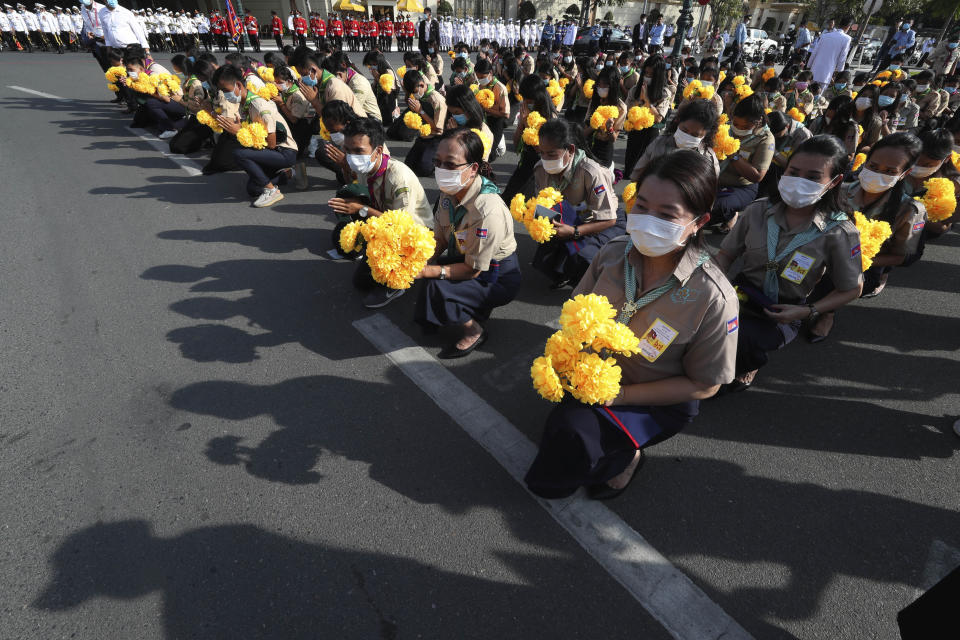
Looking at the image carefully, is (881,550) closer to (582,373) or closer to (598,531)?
(598,531)

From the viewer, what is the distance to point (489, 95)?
827 centimetres

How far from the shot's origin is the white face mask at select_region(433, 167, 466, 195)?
328 cm

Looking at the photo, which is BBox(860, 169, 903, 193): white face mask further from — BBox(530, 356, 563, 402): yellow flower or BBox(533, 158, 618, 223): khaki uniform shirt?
BBox(530, 356, 563, 402): yellow flower

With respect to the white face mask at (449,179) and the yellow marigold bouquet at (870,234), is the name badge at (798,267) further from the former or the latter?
the white face mask at (449,179)

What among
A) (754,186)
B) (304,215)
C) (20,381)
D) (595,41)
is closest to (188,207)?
(304,215)

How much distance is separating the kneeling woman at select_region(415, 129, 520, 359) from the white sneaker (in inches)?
161

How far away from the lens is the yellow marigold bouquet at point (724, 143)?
5270 millimetres

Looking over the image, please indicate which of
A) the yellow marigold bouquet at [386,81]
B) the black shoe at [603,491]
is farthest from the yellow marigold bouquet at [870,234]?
the yellow marigold bouquet at [386,81]

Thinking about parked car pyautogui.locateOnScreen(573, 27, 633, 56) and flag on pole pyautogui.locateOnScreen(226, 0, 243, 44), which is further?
parked car pyautogui.locateOnScreen(573, 27, 633, 56)

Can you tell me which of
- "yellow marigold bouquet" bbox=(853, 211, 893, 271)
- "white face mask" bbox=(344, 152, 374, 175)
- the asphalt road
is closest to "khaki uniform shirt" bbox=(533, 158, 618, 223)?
the asphalt road

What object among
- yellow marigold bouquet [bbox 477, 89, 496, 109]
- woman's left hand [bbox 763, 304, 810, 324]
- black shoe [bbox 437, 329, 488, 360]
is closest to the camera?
woman's left hand [bbox 763, 304, 810, 324]

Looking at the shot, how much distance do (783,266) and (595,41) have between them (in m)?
27.8

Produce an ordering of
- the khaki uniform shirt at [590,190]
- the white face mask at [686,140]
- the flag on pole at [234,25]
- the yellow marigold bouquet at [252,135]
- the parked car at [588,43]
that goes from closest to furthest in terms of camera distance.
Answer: the khaki uniform shirt at [590,190]
the white face mask at [686,140]
the yellow marigold bouquet at [252,135]
the flag on pole at [234,25]
the parked car at [588,43]

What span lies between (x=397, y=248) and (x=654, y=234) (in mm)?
1773
